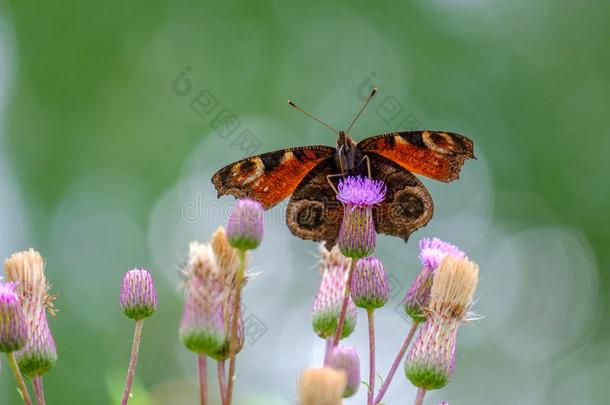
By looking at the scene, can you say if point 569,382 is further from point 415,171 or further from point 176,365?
point 415,171

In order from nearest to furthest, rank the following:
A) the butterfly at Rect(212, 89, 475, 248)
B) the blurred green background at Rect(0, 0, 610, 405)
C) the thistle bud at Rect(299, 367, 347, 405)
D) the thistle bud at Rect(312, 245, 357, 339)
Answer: the thistle bud at Rect(299, 367, 347, 405)
the thistle bud at Rect(312, 245, 357, 339)
the butterfly at Rect(212, 89, 475, 248)
the blurred green background at Rect(0, 0, 610, 405)

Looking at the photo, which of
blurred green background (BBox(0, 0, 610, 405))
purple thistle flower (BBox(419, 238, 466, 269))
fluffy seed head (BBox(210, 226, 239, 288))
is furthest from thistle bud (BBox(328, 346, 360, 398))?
blurred green background (BBox(0, 0, 610, 405))

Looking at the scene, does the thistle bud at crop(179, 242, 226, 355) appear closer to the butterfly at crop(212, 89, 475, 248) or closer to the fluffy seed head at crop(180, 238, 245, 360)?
the fluffy seed head at crop(180, 238, 245, 360)

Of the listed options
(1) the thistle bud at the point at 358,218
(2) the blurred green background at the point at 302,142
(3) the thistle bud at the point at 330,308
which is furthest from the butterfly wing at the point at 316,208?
(2) the blurred green background at the point at 302,142

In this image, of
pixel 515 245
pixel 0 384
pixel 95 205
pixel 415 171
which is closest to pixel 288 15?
Answer: pixel 95 205

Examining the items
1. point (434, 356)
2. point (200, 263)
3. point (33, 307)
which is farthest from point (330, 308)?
point (33, 307)
